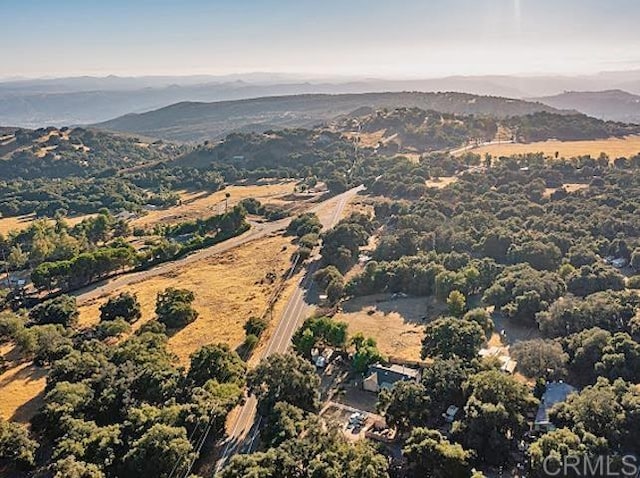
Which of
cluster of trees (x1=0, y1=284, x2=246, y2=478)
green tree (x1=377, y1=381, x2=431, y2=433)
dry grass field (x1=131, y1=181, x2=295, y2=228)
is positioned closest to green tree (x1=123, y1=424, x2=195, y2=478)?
cluster of trees (x1=0, y1=284, x2=246, y2=478)

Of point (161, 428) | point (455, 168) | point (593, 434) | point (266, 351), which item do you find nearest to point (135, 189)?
point (455, 168)

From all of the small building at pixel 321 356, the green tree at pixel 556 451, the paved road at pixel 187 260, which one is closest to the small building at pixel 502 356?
the green tree at pixel 556 451

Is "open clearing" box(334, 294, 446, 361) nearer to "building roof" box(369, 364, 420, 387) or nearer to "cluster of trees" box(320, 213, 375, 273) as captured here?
"building roof" box(369, 364, 420, 387)

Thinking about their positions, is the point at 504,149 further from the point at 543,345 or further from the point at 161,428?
the point at 161,428

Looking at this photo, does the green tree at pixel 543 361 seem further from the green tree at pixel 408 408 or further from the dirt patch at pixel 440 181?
the dirt patch at pixel 440 181

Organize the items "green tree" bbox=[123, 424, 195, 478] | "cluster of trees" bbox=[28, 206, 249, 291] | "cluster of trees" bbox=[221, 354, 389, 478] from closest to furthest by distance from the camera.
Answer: "cluster of trees" bbox=[221, 354, 389, 478] < "green tree" bbox=[123, 424, 195, 478] < "cluster of trees" bbox=[28, 206, 249, 291]
